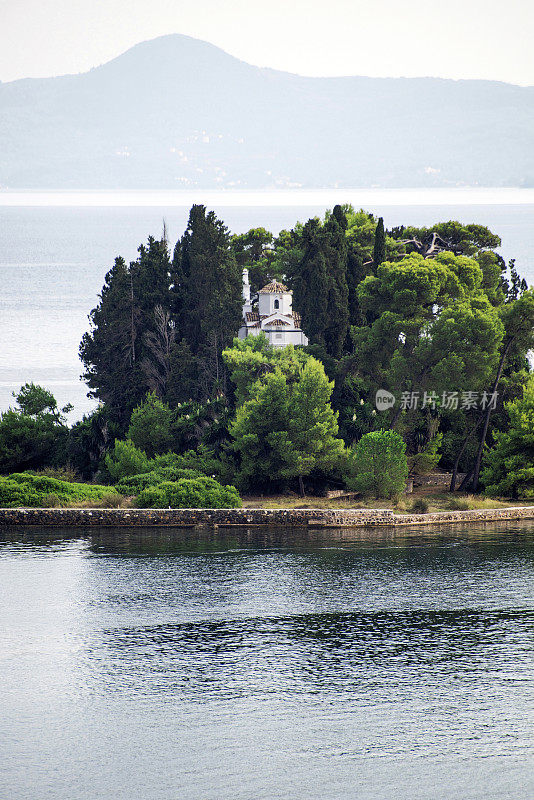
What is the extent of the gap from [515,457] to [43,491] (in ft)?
87.7

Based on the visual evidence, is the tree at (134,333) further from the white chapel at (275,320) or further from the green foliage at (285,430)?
the green foliage at (285,430)

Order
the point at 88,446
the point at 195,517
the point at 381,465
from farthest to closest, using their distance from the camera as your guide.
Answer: the point at 88,446, the point at 381,465, the point at 195,517

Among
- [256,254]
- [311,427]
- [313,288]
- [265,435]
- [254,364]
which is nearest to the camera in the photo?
[311,427]

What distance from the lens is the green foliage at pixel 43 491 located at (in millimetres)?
61781

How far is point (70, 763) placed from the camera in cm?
3300

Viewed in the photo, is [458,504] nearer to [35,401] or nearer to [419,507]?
[419,507]

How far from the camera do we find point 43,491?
6256 centimetres

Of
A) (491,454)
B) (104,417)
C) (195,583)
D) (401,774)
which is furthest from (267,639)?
(104,417)

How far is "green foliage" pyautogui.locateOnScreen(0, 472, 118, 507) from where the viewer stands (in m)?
61.8

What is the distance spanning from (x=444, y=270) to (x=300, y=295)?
39.8 feet

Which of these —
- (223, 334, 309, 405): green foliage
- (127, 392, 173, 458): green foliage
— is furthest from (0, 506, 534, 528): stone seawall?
(223, 334, 309, 405): green foliage

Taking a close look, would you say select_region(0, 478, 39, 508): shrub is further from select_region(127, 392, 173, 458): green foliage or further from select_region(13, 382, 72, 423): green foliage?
select_region(13, 382, 72, 423): green foliage

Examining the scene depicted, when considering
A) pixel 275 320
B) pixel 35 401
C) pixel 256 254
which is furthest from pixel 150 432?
pixel 256 254

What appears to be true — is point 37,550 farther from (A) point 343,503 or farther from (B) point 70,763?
(B) point 70,763
